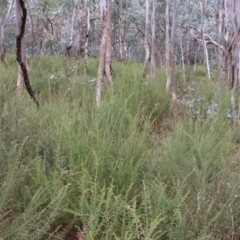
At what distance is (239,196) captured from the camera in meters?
1.94

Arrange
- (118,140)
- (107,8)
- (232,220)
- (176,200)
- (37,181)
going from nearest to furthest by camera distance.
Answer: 1. (232,220)
2. (176,200)
3. (37,181)
4. (118,140)
5. (107,8)

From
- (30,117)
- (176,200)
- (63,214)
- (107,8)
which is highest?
(107,8)

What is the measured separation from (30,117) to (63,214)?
932mm

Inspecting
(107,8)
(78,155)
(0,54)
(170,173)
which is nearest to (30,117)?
(78,155)

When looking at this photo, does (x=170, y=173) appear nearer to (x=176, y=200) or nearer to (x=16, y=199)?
(x=176, y=200)

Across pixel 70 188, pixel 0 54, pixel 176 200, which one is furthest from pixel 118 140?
pixel 0 54

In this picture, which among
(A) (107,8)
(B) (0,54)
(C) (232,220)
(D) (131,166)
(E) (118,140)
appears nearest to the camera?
(C) (232,220)

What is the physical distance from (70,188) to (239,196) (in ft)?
2.88

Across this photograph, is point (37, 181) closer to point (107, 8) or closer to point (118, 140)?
point (118, 140)

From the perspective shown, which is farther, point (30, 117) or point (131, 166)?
point (30, 117)

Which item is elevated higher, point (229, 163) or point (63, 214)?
point (229, 163)

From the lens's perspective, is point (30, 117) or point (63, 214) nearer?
point (63, 214)

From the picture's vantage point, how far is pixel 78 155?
7.50 ft

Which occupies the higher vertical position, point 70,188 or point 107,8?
point 107,8
